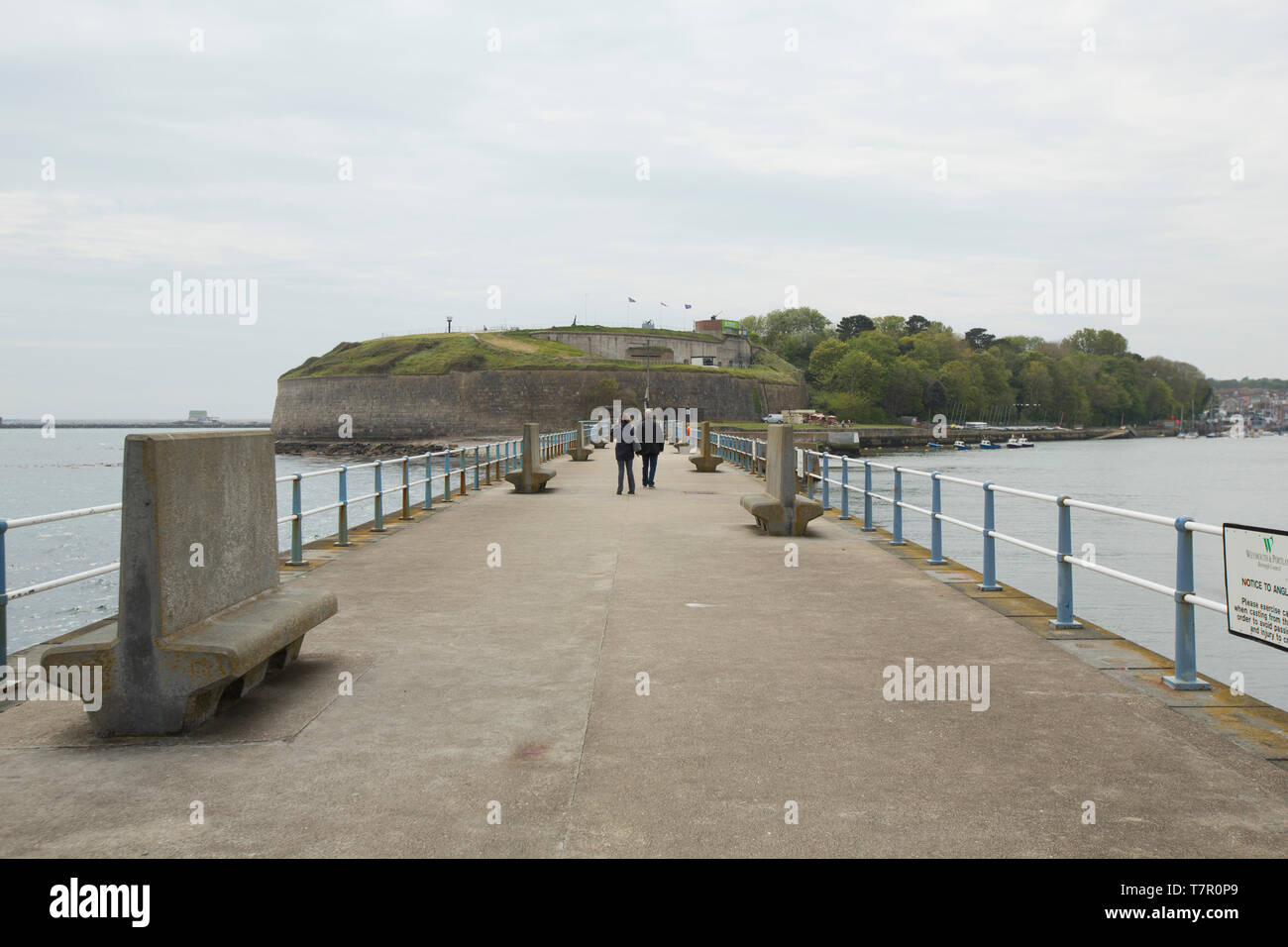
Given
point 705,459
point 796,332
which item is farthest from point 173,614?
point 796,332

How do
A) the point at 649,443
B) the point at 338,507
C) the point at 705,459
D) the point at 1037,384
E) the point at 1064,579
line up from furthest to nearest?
the point at 1037,384 < the point at 705,459 < the point at 649,443 < the point at 338,507 < the point at 1064,579

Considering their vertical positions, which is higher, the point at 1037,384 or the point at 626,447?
the point at 1037,384

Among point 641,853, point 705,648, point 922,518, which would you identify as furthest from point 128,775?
point 922,518

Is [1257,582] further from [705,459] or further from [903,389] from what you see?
[903,389]

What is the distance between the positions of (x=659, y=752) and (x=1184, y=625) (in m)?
3.34

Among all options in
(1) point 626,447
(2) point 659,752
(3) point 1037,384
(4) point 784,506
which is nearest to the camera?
(2) point 659,752

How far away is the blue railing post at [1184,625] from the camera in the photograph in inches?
239

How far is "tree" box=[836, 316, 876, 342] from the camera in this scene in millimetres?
181875

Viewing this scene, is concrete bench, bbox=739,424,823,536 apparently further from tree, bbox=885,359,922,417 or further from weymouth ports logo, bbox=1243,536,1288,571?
tree, bbox=885,359,922,417

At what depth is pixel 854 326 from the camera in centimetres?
18212

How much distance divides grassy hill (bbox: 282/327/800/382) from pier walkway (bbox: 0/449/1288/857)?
101m

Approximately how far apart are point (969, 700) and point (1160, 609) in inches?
742

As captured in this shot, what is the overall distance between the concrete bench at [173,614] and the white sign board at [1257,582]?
16.7ft

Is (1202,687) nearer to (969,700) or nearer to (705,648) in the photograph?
(969,700)
